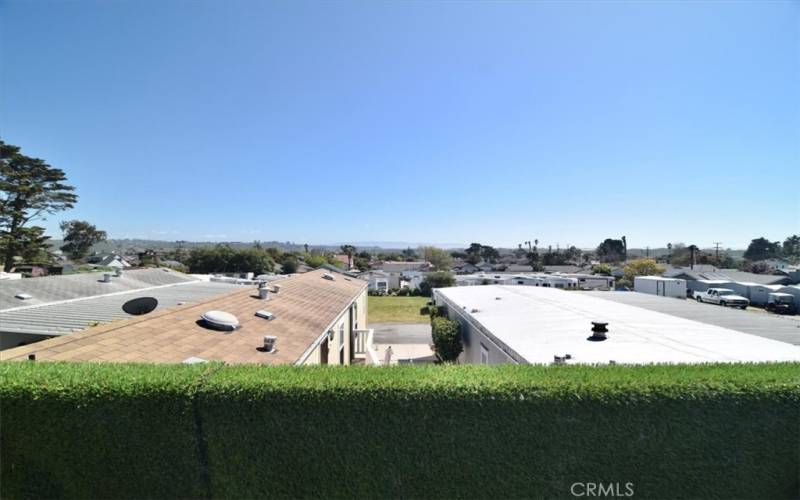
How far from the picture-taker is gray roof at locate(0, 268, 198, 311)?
1164 centimetres

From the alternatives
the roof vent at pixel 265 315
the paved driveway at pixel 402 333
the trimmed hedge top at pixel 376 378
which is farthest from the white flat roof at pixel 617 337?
the paved driveway at pixel 402 333

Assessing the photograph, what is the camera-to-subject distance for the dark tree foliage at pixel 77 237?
5800 centimetres

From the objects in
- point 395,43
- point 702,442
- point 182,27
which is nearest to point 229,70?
point 182,27

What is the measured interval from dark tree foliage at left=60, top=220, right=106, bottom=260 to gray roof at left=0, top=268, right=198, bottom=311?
54399 mm

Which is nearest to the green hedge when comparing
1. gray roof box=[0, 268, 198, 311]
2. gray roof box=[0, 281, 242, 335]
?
gray roof box=[0, 281, 242, 335]

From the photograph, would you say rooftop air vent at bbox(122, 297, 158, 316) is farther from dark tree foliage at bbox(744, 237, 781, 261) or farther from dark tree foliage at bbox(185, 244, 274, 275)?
dark tree foliage at bbox(744, 237, 781, 261)

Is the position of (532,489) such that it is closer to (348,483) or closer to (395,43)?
(348,483)

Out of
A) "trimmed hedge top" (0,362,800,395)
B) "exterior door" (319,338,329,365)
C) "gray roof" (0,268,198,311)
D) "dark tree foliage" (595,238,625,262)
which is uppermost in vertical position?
"dark tree foliage" (595,238,625,262)

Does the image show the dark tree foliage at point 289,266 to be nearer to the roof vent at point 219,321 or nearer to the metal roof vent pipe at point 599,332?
the roof vent at point 219,321

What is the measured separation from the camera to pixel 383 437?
11.3 feet

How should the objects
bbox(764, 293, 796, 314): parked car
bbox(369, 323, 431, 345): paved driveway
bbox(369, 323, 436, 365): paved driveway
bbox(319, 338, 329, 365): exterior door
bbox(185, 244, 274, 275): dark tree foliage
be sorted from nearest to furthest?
bbox(319, 338, 329, 365): exterior door
bbox(369, 323, 436, 365): paved driveway
bbox(369, 323, 431, 345): paved driveway
bbox(764, 293, 796, 314): parked car
bbox(185, 244, 274, 275): dark tree foliage

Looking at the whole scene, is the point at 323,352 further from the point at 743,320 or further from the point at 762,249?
the point at 762,249

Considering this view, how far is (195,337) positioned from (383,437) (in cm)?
465

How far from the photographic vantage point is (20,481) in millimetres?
3527
